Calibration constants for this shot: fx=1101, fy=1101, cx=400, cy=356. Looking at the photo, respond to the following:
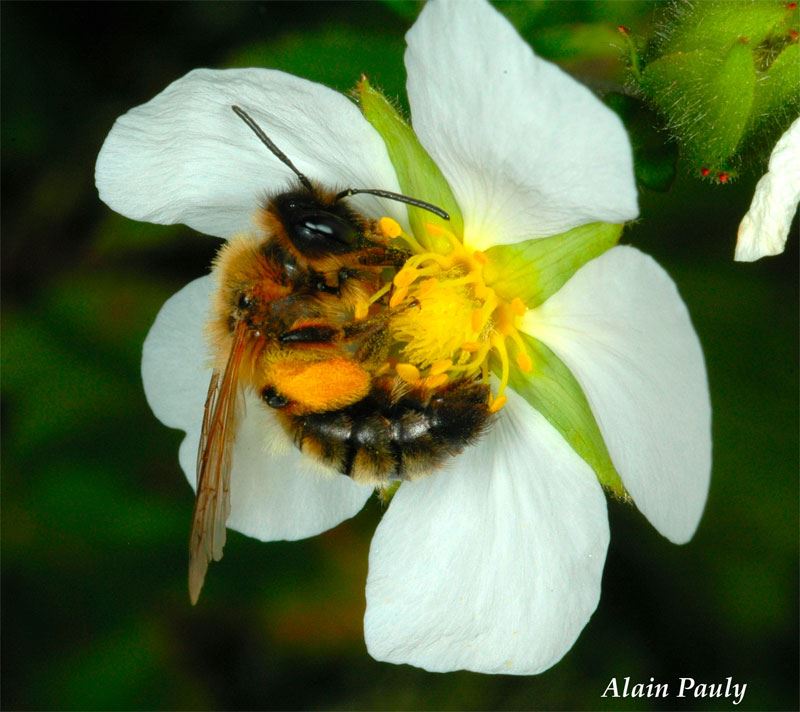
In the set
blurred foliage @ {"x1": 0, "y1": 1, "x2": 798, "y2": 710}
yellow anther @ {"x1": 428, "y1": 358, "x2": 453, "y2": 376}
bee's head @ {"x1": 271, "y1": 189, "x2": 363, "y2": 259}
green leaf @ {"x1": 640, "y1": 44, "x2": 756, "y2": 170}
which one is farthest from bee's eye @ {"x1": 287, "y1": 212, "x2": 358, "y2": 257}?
blurred foliage @ {"x1": 0, "y1": 1, "x2": 798, "y2": 710}

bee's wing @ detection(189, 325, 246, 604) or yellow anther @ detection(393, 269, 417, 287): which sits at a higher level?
yellow anther @ detection(393, 269, 417, 287)

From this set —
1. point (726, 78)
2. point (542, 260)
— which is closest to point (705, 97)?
point (726, 78)

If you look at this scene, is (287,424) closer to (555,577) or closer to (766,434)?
(555,577)

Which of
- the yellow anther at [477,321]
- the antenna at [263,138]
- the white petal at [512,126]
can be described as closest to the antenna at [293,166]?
the antenna at [263,138]

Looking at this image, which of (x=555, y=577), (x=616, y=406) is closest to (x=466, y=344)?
(x=616, y=406)

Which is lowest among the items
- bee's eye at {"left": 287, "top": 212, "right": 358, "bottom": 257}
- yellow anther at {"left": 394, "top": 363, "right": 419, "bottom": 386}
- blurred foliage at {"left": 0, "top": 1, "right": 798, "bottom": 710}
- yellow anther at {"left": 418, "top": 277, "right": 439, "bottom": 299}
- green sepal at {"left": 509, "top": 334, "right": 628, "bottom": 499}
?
blurred foliage at {"left": 0, "top": 1, "right": 798, "bottom": 710}

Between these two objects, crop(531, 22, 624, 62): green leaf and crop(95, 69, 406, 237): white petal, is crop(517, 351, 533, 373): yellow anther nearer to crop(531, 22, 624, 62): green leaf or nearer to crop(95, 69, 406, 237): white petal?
crop(95, 69, 406, 237): white petal
